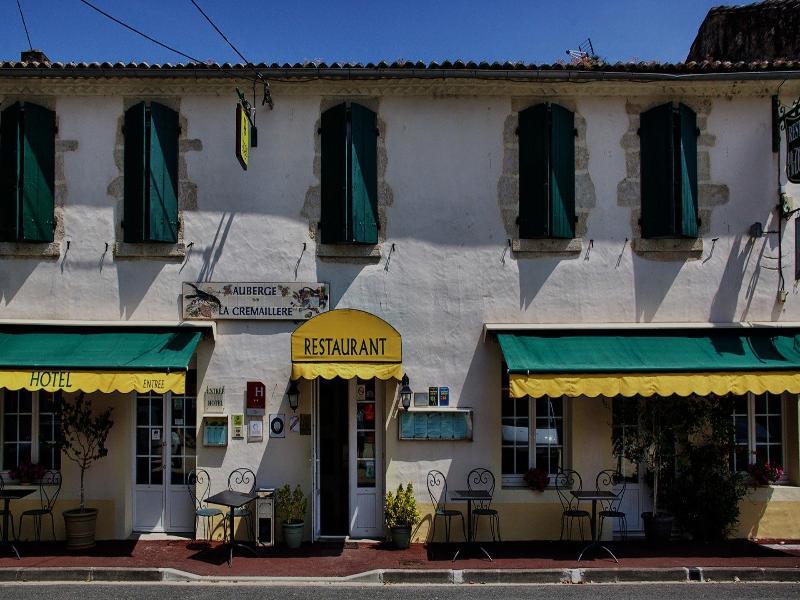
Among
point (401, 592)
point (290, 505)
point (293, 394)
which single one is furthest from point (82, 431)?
point (401, 592)

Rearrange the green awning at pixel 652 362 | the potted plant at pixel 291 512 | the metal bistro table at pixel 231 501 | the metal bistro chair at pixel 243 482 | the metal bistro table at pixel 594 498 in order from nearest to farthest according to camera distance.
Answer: the metal bistro table at pixel 231 501
the metal bistro table at pixel 594 498
the green awning at pixel 652 362
the potted plant at pixel 291 512
the metal bistro chair at pixel 243 482

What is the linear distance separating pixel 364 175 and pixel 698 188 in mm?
5174

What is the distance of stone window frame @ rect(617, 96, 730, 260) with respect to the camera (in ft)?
33.6

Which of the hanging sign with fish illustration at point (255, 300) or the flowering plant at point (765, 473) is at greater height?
the hanging sign with fish illustration at point (255, 300)

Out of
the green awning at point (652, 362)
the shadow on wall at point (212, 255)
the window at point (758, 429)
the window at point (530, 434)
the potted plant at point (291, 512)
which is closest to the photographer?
the green awning at point (652, 362)

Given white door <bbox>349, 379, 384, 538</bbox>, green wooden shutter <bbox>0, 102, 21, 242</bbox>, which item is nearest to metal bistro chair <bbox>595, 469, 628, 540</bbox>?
white door <bbox>349, 379, 384, 538</bbox>

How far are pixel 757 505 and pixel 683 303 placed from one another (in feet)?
10.6

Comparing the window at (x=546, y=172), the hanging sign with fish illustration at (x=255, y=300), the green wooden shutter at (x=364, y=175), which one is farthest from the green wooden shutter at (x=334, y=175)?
the window at (x=546, y=172)

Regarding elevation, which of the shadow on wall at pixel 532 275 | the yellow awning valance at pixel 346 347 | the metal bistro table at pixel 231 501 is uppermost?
the shadow on wall at pixel 532 275

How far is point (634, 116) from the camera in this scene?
10344 millimetres

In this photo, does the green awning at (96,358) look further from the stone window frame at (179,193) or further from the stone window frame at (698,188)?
the stone window frame at (698,188)

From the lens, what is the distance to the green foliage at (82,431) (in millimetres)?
9688

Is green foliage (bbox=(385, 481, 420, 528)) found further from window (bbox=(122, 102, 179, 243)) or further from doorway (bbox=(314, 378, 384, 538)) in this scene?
window (bbox=(122, 102, 179, 243))

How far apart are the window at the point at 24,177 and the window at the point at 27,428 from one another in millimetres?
2452
